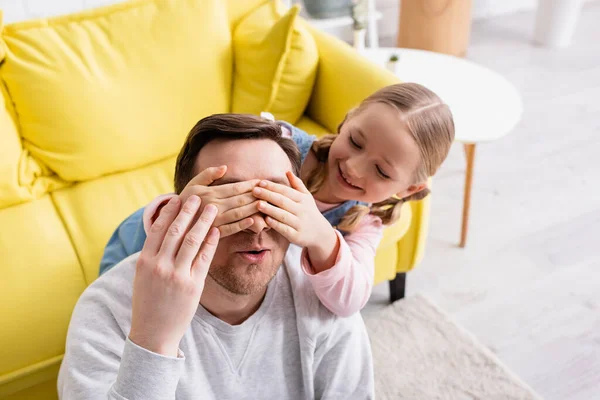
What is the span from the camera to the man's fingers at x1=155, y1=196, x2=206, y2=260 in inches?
31.2

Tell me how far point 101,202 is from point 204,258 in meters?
1.05

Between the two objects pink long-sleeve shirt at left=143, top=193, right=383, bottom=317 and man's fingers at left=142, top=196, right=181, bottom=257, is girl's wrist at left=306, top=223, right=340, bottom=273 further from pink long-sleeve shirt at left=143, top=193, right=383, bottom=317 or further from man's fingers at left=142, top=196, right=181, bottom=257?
man's fingers at left=142, top=196, right=181, bottom=257

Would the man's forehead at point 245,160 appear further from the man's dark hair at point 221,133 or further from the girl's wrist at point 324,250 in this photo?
the girl's wrist at point 324,250

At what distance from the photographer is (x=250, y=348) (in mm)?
1072

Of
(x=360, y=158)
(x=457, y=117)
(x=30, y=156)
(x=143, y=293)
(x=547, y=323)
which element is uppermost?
(x=143, y=293)

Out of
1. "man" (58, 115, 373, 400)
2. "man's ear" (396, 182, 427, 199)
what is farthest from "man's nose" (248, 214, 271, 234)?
"man's ear" (396, 182, 427, 199)

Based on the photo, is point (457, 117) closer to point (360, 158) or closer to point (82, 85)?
point (360, 158)

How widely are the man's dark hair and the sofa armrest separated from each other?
77cm

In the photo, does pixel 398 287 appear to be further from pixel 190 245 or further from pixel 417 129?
pixel 190 245

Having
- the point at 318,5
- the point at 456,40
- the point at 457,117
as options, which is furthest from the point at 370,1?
the point at 457,117

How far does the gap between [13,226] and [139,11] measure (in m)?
0.78

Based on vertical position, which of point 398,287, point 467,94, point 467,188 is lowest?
point 398,287

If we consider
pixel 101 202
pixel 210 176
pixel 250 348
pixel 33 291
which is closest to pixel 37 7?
pixel 101 202

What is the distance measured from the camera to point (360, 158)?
134 centimetres
